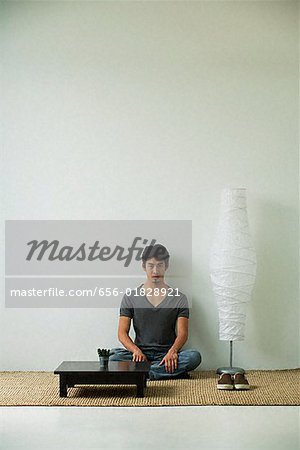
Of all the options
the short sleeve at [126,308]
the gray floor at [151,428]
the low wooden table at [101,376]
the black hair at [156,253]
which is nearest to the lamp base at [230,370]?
the short sleeve at [126,308]

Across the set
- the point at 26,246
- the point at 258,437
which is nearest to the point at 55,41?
the point at 26,246

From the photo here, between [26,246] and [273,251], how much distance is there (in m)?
1.92

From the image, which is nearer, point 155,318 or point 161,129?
point 155,318

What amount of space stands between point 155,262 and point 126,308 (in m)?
0.40

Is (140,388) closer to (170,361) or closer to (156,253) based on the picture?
(170,361)

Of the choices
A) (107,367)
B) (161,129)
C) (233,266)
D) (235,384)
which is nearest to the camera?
(107,367)

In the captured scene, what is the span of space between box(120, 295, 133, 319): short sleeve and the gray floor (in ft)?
4.81

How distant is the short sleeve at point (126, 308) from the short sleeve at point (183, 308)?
14.1 inches

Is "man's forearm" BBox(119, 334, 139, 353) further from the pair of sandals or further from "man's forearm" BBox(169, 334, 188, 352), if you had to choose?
the pair of sandals

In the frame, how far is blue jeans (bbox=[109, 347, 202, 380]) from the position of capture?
588 centimetres

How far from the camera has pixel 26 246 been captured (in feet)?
21.6

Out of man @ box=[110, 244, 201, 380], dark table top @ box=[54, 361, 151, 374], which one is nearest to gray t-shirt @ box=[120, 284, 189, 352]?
man @ box=[110, 244, 201, 380]

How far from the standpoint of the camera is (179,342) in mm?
6121

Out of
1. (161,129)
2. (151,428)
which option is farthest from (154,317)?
(151,428)
